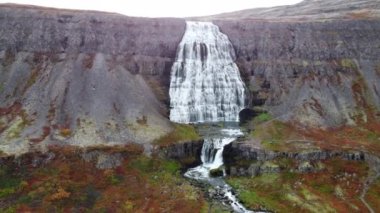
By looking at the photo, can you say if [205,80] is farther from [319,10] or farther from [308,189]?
[319,10]

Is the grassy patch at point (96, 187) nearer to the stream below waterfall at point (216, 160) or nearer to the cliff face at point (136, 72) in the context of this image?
the stream below waterfall at point (216, 160)

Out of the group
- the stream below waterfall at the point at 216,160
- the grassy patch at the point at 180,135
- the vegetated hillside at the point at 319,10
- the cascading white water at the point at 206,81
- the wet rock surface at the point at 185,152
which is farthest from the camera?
the vegetated hillside at the point at 319,10

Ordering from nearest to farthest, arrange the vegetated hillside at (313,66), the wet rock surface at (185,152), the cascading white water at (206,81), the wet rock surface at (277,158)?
1. the wet rock surface at (277,158)
2. the wet rock surface at (185,152)
3. the vegetated hillside at (313,66)
4. the cascading white water at (206,81)

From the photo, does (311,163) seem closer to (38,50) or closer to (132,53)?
(132,53)

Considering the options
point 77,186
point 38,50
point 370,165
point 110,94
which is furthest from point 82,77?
point 370,165

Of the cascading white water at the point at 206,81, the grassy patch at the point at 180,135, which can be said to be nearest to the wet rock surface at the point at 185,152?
the grassy patch at the point at 180,135

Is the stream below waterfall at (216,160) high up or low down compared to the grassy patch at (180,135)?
down

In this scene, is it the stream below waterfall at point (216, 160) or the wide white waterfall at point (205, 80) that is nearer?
the stream below waterfall at point (216, 160)
